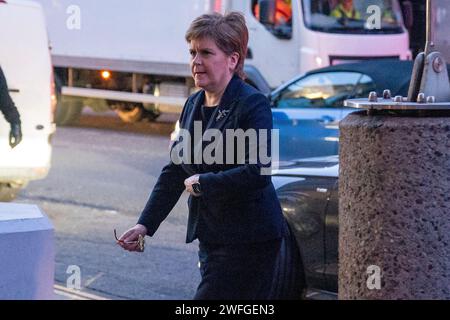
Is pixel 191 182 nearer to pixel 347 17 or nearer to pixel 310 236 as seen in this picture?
pixel 310 236

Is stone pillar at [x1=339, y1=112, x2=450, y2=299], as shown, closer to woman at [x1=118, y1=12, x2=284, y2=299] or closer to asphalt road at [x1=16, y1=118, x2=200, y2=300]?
woman at [x1=118, y1=12, x2=284, y2=299]

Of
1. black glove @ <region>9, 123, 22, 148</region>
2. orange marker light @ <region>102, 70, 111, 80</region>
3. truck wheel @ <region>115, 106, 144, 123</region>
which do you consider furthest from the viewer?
truck wheel @ <region>115, 106, 144, 123</region>

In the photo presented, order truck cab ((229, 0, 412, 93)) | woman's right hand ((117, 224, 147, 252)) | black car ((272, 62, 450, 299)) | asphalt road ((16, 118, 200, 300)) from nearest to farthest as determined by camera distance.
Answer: woman's right hand ((117, 224, 147, 252)) → black car ((272, 62, 450, 299)) → asphalt road ((16, 118, 200, 300)) → truck cab ((229, 0, 412, 93))

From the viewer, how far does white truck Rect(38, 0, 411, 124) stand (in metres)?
16.2

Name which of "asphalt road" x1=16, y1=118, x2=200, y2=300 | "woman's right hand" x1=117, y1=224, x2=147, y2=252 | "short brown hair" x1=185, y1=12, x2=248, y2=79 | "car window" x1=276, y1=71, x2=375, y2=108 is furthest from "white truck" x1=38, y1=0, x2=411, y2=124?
"woman's right hand" x1=117, y1=224, x2=147, y2=252

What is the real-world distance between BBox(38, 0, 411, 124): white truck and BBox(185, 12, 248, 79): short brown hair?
1145cm

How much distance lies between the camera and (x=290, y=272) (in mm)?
6754

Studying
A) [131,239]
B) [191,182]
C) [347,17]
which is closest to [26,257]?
[131,239]

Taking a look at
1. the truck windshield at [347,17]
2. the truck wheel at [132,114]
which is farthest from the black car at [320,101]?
the truck wheel at [132,114]

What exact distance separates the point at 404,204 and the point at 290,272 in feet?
10.8

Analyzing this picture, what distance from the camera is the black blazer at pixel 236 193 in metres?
4.05

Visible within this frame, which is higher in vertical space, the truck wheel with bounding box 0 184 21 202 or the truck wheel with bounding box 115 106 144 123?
the truck wheel with bounding box 0 184 21 202

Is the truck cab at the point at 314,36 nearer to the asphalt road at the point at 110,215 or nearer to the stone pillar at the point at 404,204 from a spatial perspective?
the asphalt road at the point at 110,215

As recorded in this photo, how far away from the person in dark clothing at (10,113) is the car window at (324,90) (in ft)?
11.1
